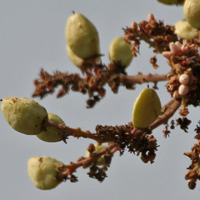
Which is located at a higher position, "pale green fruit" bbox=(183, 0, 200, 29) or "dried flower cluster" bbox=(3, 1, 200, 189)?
"pale green fruit" bbox=(183, 0, 200, 29)

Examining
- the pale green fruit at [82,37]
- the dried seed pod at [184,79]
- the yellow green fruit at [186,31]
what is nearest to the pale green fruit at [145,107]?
the dried seed pod at [184,79]

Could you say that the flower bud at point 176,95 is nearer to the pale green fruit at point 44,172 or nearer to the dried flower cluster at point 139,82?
the dried flower cluster at point 139,82

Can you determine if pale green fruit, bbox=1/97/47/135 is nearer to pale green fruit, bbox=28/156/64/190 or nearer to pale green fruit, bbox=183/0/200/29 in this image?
pale green fruit, bbox=28/156/64/190

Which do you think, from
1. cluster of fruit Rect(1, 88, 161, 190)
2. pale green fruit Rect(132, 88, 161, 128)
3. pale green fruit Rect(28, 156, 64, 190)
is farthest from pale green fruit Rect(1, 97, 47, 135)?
pale green fruit Rect(132, 88, 161, 128)

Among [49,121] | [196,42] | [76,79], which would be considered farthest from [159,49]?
[49,121]

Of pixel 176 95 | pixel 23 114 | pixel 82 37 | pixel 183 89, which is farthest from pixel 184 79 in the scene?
pixel 23 114

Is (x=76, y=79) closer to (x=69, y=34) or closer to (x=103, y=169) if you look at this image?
(x=69, y=34)

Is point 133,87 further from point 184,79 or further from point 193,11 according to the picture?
point 193,11
